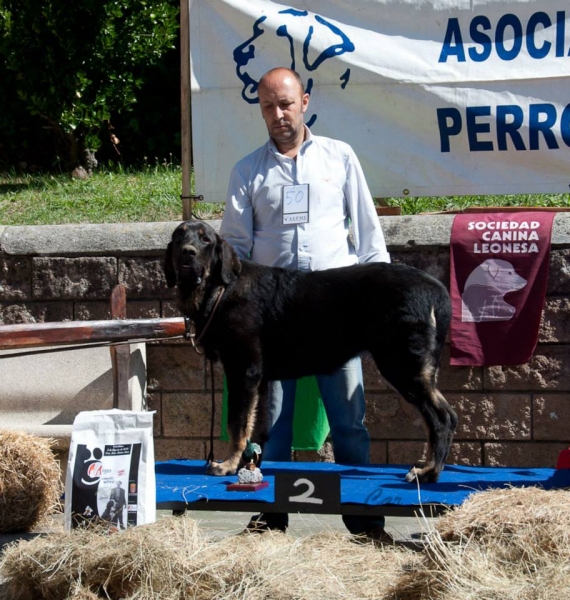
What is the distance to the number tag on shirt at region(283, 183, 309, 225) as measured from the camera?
4.60 meters

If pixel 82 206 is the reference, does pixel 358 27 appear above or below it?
above

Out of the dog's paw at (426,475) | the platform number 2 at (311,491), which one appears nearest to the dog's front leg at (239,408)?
the platform number 2 at (311,491)

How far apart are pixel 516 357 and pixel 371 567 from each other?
8.55 feet

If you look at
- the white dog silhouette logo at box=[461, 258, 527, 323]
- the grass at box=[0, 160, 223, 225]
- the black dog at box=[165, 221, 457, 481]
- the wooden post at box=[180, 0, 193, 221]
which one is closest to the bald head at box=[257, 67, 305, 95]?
the black dog at box=[165, 221, 457, 481]

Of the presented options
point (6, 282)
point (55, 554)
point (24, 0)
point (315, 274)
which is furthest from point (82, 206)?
point (55, 554)

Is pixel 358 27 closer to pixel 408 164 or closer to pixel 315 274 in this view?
pixel 408 164

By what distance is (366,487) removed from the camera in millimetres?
4102

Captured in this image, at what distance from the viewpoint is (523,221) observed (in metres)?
5.62

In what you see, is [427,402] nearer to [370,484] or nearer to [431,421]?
[431,421]

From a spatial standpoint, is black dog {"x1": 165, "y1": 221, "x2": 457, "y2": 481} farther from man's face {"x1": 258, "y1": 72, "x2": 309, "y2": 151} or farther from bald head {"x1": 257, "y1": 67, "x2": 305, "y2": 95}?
bald head {"x1": 257, "y1": 67, "x2": 305, "y2": 95}

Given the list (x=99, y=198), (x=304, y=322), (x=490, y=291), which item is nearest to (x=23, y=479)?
(x=304, y=322)

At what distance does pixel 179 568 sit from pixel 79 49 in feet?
21.8

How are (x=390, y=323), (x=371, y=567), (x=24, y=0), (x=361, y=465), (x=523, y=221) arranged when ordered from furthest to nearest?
1. (x=24, y=0)
2. (x=523, y=221)
3. (x=361, y=465)
4. (x=390, y=323)
5. (x=371, y=567)

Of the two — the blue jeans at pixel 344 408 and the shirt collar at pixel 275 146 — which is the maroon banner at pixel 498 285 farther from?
the shirt collar at pixel 275 146
